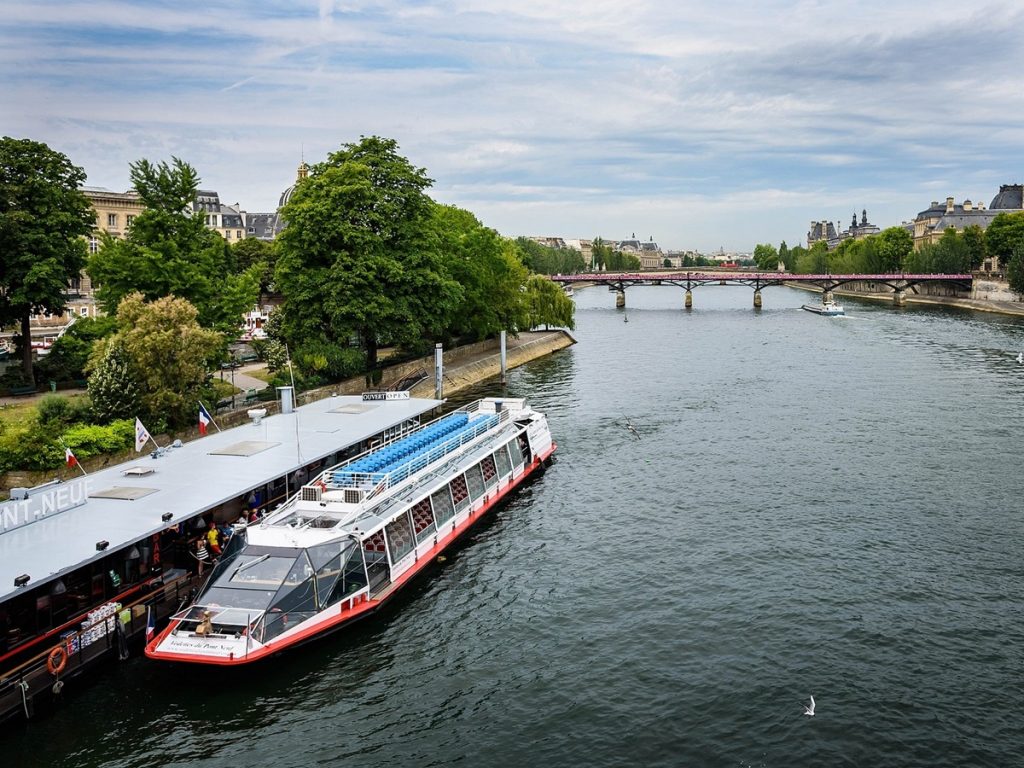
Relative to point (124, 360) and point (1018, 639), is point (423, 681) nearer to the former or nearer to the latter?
point (1018, 639)

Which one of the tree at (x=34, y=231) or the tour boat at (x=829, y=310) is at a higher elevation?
the tree at (x=34, y=231)

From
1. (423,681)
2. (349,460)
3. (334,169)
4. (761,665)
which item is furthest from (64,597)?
(334,169)

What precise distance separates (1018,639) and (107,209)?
106 metres

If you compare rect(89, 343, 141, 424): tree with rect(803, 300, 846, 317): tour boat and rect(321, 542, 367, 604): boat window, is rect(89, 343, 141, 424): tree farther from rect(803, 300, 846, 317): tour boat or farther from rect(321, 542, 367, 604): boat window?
rect(803, 300, 846, 317): tour boat

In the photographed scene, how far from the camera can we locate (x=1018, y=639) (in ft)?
96.7

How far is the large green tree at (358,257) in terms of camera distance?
67.6m

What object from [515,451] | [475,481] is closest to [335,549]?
[475,481]

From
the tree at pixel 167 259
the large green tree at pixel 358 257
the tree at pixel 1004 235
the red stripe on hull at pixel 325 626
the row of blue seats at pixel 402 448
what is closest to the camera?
the red stripe on hull at pixel 325 626

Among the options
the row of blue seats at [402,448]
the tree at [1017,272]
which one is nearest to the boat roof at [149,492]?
the row of blue seats at [402,448]

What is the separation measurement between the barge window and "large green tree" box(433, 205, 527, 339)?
4037 centimetres

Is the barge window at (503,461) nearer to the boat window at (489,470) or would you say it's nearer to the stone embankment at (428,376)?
the boat window at (489,470)

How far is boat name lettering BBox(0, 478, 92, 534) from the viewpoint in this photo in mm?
28812

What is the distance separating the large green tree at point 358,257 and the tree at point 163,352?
1894cm

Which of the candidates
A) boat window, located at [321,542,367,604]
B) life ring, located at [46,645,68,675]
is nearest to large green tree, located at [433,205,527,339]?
boat window, located at [321,542,367,604]
